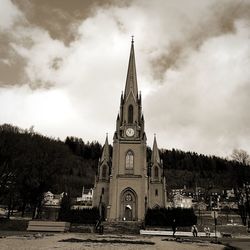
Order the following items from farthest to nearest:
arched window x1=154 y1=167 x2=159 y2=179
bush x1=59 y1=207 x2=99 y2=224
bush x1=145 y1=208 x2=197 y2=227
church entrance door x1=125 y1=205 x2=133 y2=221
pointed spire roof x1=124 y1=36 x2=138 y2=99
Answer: pointed spire roof x1=124 y1=36 x2=138 y2=99 → arched window x1=154 y1=167 x2=159 y2=179 → church entrance door x1=125 y1=205 x2=133 y2=221 → bush x1=59 y1=207 x2=99 y2=224 → bush x1=145 y1=208 x2=197 y2=227

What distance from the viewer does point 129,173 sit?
55.2 m

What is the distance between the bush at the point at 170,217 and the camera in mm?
43656

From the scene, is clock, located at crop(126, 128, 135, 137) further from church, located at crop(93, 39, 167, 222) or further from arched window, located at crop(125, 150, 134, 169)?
arched window, located at crop(125, 150, 134, 169)

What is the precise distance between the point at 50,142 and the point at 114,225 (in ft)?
56.9

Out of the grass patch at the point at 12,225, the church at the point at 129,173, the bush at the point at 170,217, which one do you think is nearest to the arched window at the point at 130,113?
the church at the point at 129,173

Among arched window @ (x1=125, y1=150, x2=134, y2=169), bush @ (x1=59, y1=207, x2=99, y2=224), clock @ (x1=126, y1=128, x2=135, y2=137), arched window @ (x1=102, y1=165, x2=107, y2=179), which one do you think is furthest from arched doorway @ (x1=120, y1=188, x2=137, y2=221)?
clock @ (x1=126, y1=128, x2=135, y2=137)

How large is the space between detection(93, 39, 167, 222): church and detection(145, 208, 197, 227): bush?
625cm

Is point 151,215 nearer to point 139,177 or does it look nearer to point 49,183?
point 139,177

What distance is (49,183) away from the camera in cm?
4934

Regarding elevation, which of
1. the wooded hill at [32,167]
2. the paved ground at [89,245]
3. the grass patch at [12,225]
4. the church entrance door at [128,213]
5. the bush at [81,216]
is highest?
the wooded hill at [32,167]

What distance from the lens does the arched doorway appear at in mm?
52750

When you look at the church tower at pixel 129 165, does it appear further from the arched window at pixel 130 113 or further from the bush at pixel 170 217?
the bush at pixel 170 217

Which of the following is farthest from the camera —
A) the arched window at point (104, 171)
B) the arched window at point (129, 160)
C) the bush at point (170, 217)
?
the arched window at point (104, 171)

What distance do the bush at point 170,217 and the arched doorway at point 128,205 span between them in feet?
24.5
